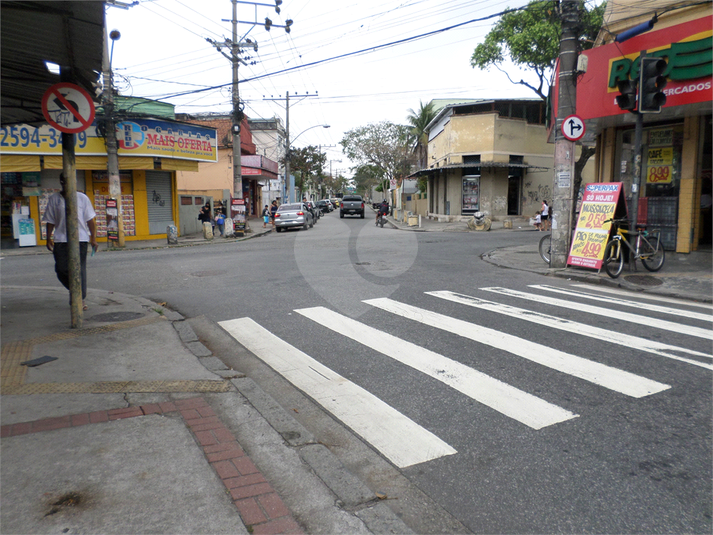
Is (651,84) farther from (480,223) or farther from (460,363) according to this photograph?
(480,223)

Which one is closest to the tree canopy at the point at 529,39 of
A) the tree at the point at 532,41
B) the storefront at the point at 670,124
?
the tree at the point at 532,41

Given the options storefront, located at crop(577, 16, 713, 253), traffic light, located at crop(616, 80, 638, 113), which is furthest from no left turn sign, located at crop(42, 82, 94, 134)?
storefront, located at crop(577, 16, 713, 253)

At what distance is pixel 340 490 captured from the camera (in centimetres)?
306

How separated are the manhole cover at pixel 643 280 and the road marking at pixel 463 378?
623 cm

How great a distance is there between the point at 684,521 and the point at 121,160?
2322cm

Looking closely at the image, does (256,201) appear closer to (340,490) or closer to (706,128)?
(706,128)

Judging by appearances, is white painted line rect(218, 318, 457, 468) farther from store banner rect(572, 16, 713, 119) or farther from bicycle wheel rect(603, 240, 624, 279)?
store banner rect(572, 16, 713, 119)

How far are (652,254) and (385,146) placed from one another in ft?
147

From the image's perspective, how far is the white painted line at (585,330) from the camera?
5.48 meters

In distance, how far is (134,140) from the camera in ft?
71.7

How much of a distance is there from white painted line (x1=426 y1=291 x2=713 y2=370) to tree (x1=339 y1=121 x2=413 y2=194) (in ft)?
155

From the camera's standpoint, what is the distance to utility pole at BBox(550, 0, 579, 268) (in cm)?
1113

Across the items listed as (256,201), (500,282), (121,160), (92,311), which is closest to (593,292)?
(500,282)

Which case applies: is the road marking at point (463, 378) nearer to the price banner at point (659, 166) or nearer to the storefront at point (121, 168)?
the price banner at point (659, 166)
